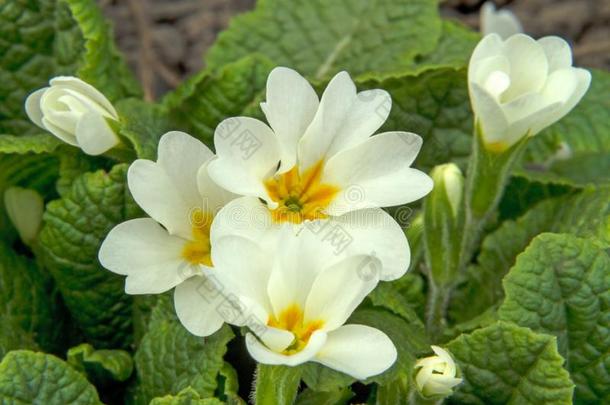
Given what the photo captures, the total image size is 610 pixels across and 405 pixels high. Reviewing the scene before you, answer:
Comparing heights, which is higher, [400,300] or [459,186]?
[459,186]

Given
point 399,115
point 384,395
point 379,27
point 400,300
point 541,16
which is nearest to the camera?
point 384,395

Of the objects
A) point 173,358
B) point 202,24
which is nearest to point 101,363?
point 173,358

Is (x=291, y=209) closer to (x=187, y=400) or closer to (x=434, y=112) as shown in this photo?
(x=187, y=400)

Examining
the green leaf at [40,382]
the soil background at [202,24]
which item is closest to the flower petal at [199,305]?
the green leaf at [40,382]

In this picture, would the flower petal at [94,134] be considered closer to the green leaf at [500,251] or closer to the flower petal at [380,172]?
the flower petal at [380,172]

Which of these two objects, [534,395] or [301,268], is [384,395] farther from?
[301,268]

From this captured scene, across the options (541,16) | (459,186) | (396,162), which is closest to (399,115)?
(459,186)
